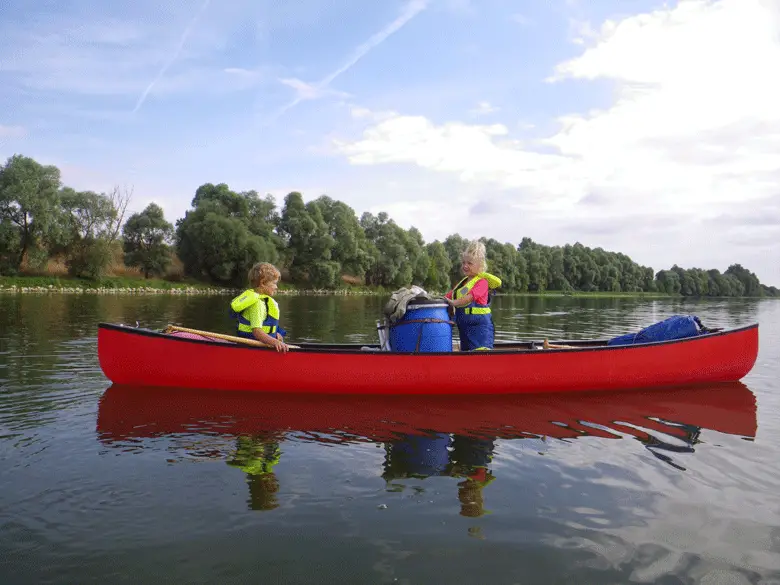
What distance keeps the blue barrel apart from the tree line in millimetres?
41483

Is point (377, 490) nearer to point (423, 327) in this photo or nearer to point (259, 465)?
point (259, 465)

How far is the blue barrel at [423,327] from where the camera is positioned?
7.59 meters

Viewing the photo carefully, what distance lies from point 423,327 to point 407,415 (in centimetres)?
136

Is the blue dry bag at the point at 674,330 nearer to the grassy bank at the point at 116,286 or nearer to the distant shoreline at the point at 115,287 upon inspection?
the distant shoreline at the point at 115,287

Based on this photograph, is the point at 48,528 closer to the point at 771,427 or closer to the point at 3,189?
the point at 771,427

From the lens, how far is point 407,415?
22.0 ft

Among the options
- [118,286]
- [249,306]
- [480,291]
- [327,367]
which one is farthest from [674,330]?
[118,286]

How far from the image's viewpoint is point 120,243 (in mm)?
51438

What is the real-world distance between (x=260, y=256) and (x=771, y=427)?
1788 inches

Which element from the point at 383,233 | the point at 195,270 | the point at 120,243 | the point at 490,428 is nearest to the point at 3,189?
the point at 120,243

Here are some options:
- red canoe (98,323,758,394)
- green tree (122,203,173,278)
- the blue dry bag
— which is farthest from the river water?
green tree (122,203,173,278)

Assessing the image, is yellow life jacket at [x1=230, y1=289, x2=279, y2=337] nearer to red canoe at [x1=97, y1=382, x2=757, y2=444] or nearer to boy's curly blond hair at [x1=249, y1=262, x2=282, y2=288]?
boy's curly blond hair at [x1=249, y1=262, x2=282, y2=288]

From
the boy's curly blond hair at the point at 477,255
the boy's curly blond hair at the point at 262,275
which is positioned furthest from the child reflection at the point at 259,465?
the boy's curly blond hair at the point at 477,255

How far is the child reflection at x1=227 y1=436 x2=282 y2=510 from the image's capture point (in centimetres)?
398
